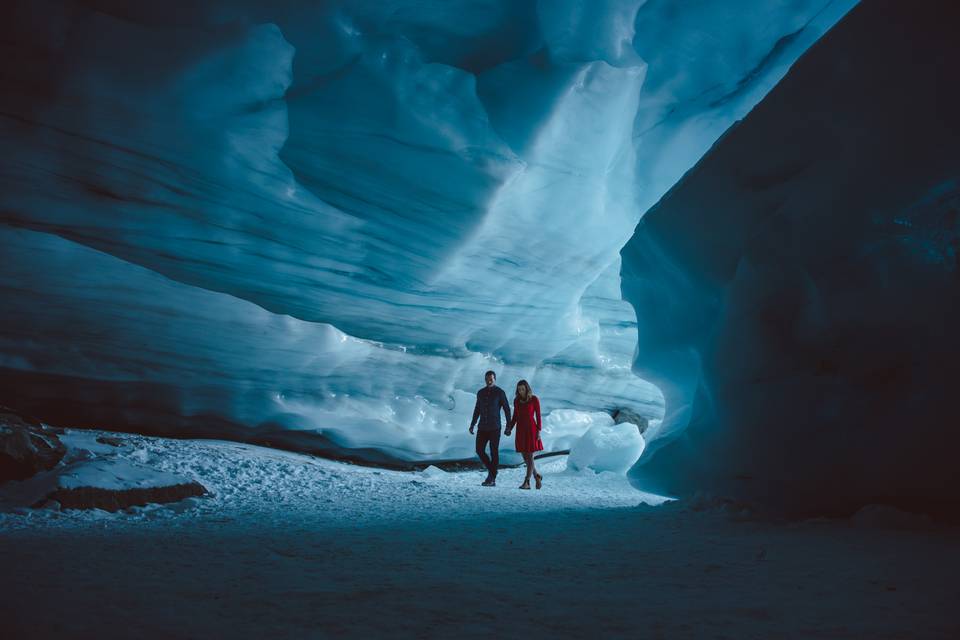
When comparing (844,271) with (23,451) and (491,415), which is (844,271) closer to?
(491,415)

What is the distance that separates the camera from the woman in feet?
18.9

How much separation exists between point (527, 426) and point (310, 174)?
10.5ft

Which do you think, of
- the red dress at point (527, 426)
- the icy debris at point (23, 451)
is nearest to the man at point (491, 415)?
the red dress at point (527, 426)

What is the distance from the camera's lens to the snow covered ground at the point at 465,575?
1.28m

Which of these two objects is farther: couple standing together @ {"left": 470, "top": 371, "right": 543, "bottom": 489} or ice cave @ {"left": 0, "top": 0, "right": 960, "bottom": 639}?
couple standing together @ {"left": 470, "top": 371, "right": 543, "bottom": 489}

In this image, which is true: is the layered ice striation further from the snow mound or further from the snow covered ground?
the snow covered ground

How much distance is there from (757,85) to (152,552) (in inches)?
262

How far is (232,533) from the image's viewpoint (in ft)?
8.48

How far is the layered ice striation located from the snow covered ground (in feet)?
9.56

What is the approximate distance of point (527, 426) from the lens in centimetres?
578

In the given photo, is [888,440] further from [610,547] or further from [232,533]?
[232,533]

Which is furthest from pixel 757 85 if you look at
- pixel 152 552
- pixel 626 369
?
pixel 152 552

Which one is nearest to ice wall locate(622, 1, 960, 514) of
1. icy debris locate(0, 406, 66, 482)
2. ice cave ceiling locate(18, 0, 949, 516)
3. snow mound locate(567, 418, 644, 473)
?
ice cave ceiling locate(18, 0, 949, 516)

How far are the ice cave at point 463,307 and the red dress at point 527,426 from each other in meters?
0.07
